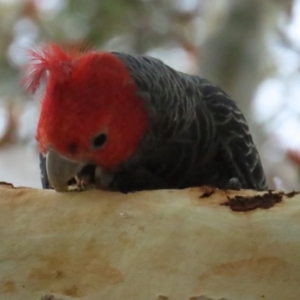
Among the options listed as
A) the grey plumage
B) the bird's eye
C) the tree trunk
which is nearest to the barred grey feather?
the grey plumage

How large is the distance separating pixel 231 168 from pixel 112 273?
70cm

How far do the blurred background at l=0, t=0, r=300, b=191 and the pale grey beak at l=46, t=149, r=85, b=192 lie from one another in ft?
3.92

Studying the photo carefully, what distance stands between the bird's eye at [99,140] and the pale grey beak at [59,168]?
5 cm

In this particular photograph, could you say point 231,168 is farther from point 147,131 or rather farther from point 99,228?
point 99,228

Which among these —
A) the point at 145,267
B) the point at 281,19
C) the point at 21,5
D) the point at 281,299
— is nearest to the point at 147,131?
the point at 145,267

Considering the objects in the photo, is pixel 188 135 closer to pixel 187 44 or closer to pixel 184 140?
pixel 184 140

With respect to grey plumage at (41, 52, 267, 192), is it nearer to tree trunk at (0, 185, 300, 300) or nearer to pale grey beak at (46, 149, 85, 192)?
pale grey beak at (46, 149, 85, 192)

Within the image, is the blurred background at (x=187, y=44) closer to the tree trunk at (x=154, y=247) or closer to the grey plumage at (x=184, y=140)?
the grey plumage at (x=184, y=140)

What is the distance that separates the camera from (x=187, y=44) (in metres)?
2.62

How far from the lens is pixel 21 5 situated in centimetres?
272

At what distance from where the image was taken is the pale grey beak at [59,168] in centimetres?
101

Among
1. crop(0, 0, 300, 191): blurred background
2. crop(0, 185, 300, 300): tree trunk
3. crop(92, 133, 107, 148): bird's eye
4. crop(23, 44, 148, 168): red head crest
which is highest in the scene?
crop(0, 0, 300, 191): blurred background

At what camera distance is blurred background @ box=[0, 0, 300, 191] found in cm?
220

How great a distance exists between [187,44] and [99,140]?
168cm
